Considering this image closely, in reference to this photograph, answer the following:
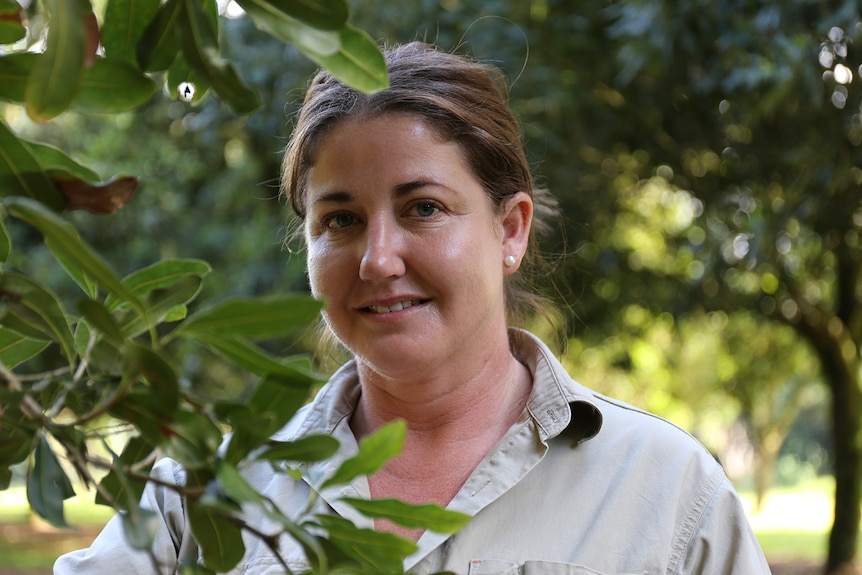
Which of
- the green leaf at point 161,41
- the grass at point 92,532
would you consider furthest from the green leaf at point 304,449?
the grass at point 92,532

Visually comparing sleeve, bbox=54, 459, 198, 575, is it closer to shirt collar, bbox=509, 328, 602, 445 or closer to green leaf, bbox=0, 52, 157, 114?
shirt collar, bbox=509, 328, 602, 445

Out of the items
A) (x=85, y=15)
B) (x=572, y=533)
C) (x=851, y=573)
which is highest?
(x=85, y=15)

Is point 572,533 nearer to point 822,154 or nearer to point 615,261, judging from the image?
point 822,154

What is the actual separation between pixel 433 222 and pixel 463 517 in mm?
1070

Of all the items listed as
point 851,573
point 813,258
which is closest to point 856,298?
point 813,258

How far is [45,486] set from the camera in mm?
879

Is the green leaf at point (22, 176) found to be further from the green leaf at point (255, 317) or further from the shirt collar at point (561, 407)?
the shirt collar at point (561, 407)

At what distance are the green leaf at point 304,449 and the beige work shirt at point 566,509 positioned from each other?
952mm

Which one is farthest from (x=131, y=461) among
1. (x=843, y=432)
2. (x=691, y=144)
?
(x=843, y=432)

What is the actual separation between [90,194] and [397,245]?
3.42 ft

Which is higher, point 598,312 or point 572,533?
point 598,312

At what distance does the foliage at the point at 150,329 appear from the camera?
763 mm

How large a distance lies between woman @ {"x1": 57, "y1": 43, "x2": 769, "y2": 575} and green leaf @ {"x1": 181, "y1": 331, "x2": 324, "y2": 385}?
3.27ft

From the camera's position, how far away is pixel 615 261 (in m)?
7.61
